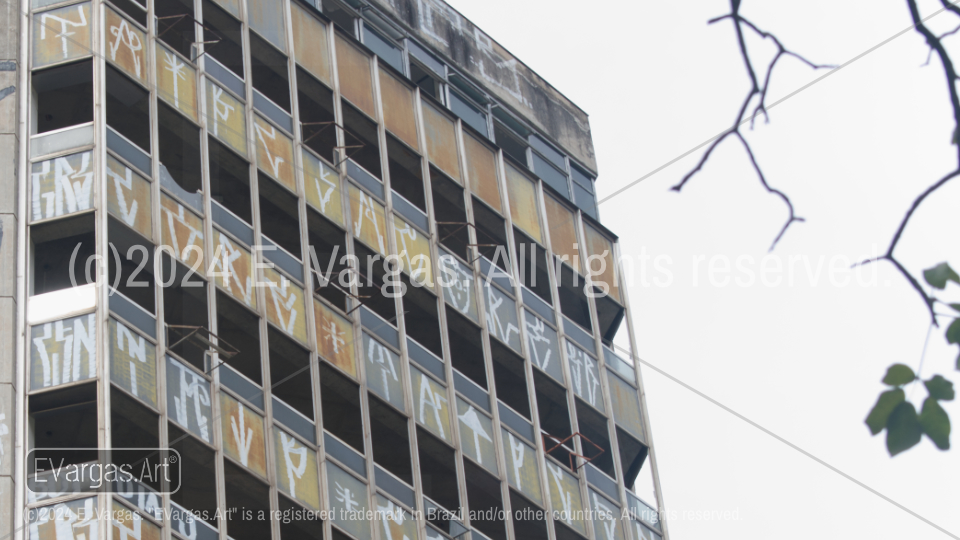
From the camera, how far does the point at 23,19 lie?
2142 cm

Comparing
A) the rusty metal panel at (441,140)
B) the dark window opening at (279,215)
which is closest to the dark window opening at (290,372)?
the dark window opening at (279,215)

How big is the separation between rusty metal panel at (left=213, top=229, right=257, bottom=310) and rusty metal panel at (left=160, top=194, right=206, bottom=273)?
38 centimetres

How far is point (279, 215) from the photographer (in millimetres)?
24453

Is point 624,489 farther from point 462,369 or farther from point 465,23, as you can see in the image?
point 465,23

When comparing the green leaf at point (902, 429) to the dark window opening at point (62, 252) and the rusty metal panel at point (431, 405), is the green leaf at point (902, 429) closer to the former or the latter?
the dark window opening at point (62, 252)

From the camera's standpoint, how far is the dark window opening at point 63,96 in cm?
2119

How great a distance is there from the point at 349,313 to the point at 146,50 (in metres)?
5.98

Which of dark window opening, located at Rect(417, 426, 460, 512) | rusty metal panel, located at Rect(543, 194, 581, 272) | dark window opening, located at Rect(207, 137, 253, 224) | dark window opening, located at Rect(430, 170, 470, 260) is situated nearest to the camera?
A: dark window opening, located at Rect(207, 137, 253, 224)

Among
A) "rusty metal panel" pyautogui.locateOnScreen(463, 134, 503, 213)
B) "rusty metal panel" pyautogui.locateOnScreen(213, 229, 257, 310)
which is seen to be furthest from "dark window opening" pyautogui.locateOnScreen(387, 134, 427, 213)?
"rusty metal panel" pyautogui.locateOnScreen(213, 229, 257, 310)

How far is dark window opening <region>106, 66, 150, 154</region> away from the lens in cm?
2161

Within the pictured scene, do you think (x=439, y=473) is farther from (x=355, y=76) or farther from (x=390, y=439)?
(x=355, y=76)

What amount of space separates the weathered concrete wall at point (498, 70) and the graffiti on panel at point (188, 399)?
526 inches

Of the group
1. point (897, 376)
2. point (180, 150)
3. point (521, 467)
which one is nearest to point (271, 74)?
point (180, 150)

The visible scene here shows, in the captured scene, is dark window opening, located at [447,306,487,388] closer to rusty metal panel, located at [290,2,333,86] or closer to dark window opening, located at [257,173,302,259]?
dark window opening, located at [257,173,302,259]
